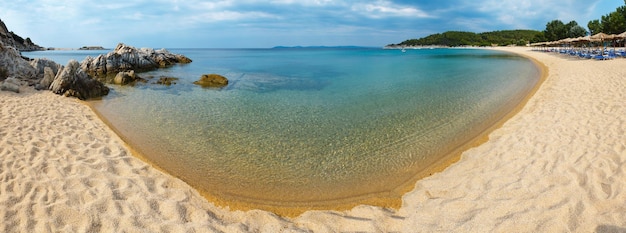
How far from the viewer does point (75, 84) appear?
1830 cm

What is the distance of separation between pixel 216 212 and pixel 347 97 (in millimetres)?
14612

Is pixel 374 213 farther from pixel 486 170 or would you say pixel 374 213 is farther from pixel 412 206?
pixel 486 170

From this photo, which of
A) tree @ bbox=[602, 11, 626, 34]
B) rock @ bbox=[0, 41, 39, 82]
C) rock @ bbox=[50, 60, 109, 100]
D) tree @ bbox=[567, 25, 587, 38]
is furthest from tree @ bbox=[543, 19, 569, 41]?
rock @ bbox=[0, 41, 39, 82]

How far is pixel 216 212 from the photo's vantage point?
254 inches

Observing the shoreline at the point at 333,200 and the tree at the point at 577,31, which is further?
the tree at the point at 577,31

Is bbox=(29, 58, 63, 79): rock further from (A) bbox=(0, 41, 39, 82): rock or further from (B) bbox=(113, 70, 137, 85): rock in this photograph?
(B) bbox=(113, 70, 137, 85): rock

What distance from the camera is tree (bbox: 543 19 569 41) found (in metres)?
99.4

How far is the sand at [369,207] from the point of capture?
17.9 feet

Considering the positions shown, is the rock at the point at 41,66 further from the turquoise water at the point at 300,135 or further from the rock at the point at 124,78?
the turquoise water at the point at 300,135

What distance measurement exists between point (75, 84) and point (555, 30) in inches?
5244

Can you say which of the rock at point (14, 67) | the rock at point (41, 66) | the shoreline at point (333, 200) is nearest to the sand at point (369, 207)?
the shoreline at point (333, 200)

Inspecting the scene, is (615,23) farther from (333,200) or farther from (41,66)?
(41,66)

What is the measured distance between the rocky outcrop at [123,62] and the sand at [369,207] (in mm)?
27215

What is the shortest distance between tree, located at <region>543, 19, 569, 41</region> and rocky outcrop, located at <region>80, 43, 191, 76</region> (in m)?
121
